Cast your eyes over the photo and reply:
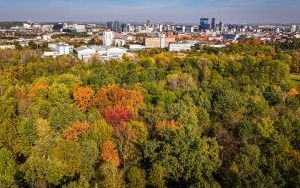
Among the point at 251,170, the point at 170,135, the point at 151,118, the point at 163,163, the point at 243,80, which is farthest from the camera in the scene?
the point at 243,80

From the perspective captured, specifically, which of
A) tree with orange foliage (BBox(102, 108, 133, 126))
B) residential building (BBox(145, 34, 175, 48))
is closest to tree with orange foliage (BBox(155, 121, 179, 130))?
tree with orange foliage (BBox(102, 108, 133, 126))

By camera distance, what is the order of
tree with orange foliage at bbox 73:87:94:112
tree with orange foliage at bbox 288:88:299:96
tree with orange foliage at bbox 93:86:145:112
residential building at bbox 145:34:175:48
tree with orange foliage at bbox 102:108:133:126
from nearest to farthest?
1. tree with orange foliage at bbox 102:108:133:126
2. tree with orange foliage at bbox 93:86:145:112
3. tree with orange foliage at bbox 73:87:94:112
4. tree with orange foliage at bbox 288:88:299:96
5. residential building at bbox 145:34:175:48

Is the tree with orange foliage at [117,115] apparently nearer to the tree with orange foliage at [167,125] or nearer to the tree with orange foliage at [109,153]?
the tree with orange foliage at [167,125]

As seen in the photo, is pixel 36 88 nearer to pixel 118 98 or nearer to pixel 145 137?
pixel 118 98

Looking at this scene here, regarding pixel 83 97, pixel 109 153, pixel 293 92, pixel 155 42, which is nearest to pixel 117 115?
pixel 109 153

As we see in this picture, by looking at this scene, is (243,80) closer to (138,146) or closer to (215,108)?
(215,108)

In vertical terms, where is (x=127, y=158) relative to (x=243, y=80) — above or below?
below

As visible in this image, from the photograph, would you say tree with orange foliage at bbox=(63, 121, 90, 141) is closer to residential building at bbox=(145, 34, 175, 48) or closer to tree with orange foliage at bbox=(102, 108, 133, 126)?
tree with orange foliage at bbox=(102, 108, 133, 126)

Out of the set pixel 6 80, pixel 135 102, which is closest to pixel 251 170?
pixel 135 102
